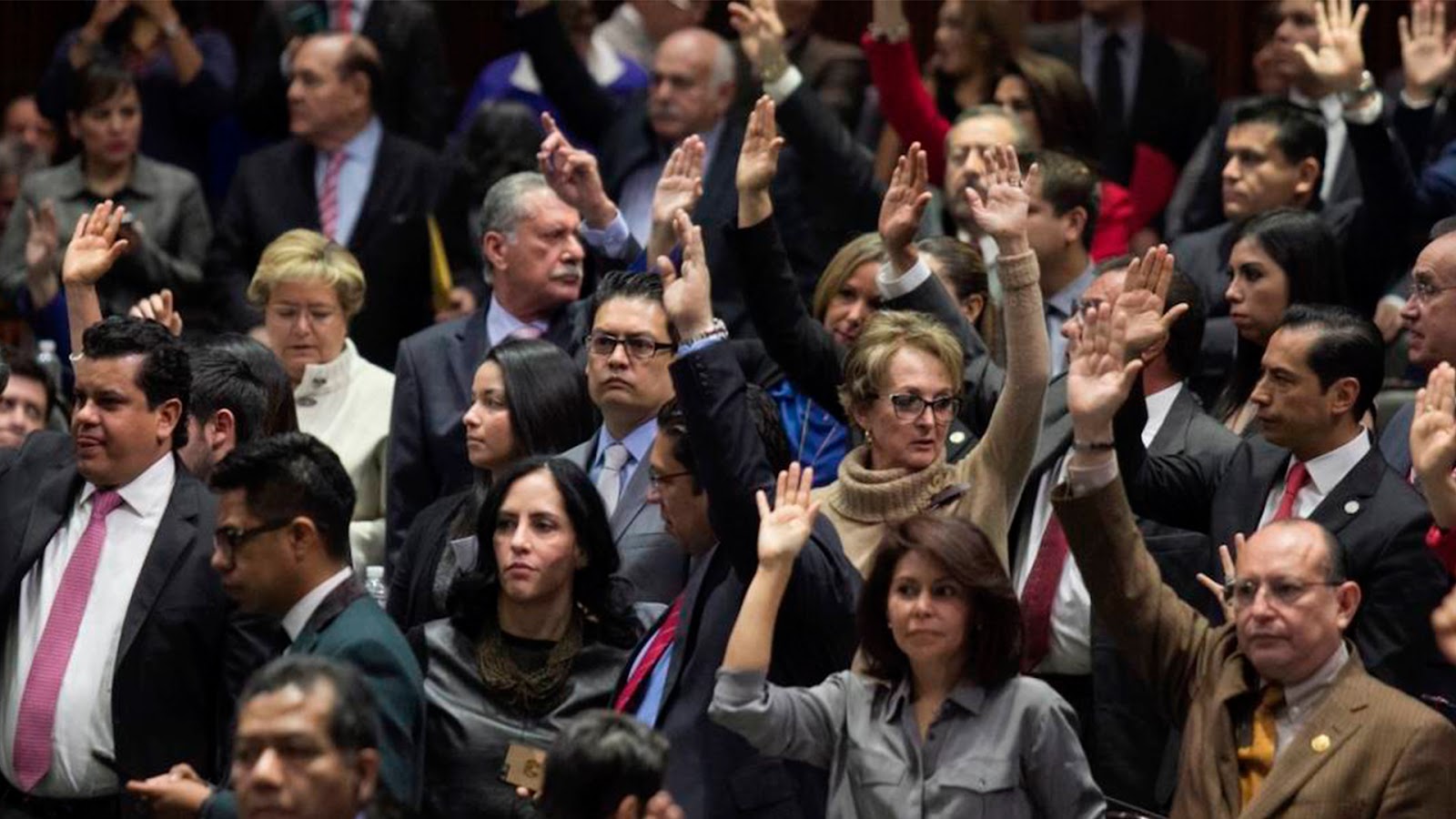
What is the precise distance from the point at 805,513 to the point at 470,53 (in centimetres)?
541

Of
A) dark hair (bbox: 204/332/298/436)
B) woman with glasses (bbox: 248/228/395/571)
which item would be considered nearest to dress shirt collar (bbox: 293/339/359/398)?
woman with glasses (bbox: 248/228/395/571)

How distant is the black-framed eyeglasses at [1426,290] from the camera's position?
17.6ft

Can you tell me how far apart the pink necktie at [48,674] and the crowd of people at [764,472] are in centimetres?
1

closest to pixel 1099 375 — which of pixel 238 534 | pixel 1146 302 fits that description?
pixel 1146 302

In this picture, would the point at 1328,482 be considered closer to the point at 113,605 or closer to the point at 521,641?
the point at 521,641

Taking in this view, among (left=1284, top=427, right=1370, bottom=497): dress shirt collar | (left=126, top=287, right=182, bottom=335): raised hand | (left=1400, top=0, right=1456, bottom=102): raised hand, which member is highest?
(left=1400, top=0, right=1456, bottom=102): raised hand

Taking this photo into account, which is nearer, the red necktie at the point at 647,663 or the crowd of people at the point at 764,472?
the crowd of people at the point at 764,472

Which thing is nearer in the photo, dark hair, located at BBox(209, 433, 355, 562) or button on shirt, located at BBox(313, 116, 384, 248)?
dark hair, located at BBox(209, 433, 355, 562)

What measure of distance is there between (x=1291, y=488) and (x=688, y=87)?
8.85 feet

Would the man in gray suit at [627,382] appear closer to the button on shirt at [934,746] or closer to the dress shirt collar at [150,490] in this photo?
the dress shirt collar at [150,490]

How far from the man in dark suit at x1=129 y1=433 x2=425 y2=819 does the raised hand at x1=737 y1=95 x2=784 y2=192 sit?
1256 mm

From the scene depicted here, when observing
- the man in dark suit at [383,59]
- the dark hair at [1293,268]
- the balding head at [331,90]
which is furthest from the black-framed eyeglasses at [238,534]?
the man in dark suit at [383,59]

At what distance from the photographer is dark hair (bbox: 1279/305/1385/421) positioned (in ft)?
16.9

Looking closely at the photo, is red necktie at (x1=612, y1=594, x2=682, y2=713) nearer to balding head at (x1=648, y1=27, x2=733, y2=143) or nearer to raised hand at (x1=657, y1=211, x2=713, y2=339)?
raised hand at (x1=657, y1=211, x2=713, y2=339)
